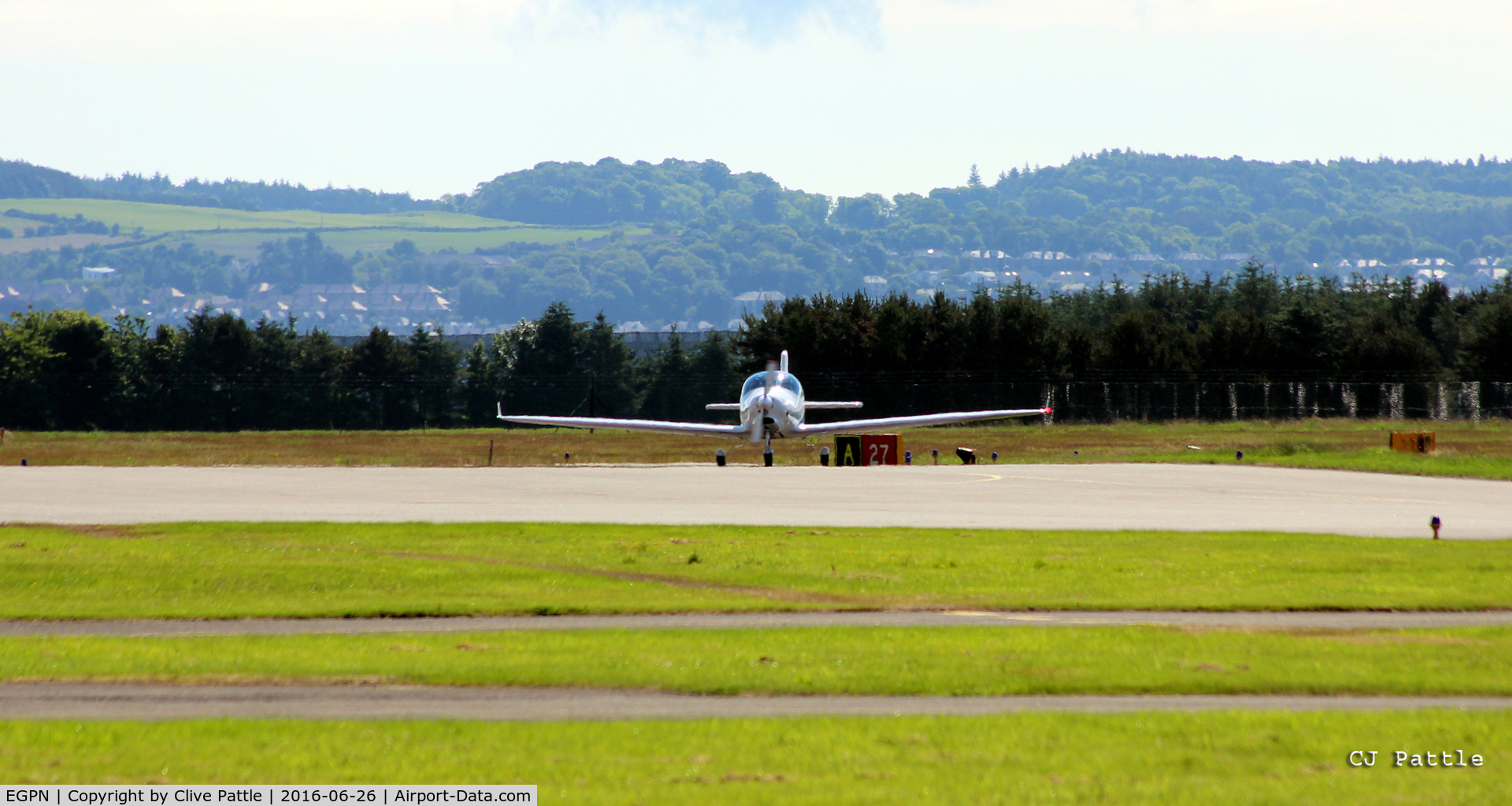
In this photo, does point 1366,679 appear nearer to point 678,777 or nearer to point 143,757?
point 678,777

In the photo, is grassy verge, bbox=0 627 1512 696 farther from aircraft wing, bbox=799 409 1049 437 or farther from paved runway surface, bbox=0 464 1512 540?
aircraft wing, bbox=799 409 1049 437

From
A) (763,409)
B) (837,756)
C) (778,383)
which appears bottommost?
(837,756)

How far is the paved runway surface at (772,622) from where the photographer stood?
13180 mm

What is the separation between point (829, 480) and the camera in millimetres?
→ 35938

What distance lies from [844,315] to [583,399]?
16.9 metres

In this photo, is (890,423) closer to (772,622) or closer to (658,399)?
(772,622)

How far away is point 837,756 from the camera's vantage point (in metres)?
7.99

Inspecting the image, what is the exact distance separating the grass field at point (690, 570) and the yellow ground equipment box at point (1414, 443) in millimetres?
28362

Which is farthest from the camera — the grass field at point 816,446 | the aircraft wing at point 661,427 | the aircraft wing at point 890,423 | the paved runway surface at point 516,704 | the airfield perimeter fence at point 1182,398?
the airfield perimeter fence at point 1182,398

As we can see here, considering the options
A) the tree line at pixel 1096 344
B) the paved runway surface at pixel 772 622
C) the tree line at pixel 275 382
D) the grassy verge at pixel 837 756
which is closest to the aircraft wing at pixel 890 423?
the tree line at pixel 1096 344

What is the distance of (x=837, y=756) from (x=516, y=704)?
2.78m

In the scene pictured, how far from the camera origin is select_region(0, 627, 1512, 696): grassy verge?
10336 mm

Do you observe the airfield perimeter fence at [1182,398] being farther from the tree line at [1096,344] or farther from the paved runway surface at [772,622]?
the paved runway surface at [772,622]

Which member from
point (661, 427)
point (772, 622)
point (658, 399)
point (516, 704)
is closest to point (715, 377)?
point (658, 399)
